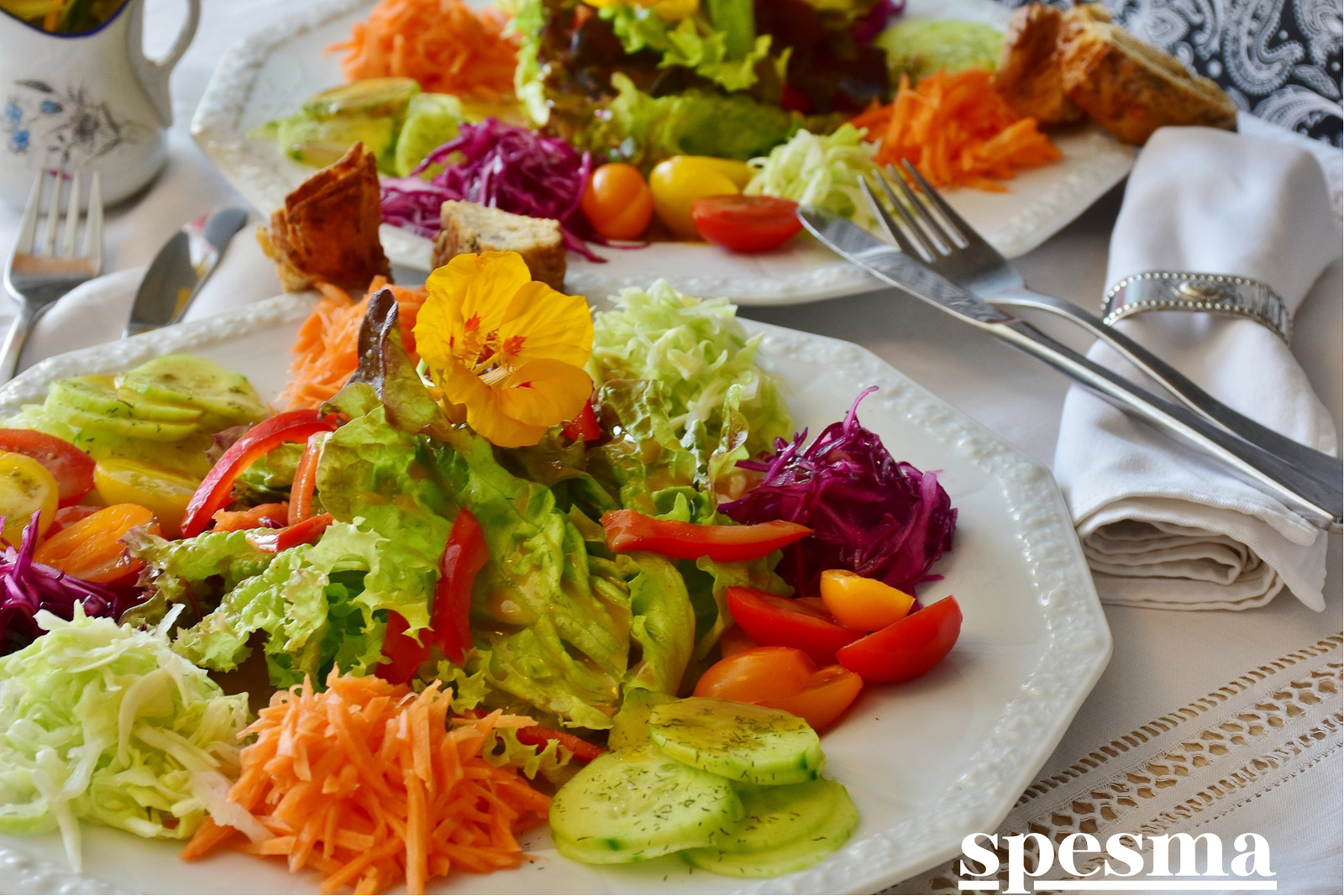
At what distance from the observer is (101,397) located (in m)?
2.30

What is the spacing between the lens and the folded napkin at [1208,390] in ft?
7.15

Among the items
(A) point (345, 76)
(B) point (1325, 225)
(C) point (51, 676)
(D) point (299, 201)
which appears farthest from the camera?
(A) point (345, 76)

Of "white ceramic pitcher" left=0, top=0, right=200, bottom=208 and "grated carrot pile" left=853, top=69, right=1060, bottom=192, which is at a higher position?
"white ceramic pitcher" left=0, top=0, right=200, bottom=208

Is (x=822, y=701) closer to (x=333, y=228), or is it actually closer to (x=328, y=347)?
(x=328, y=347)

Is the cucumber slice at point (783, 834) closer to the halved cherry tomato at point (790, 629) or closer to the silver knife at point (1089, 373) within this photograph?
the halved cherry tomato at point (790, 629)

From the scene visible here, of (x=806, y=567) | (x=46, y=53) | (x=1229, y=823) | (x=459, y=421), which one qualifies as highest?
(x=46, y=53)

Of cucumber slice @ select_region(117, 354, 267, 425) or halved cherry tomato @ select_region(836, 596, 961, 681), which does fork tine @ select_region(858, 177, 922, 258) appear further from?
cucumber slice @ select_region(117, 354, 267, 425)

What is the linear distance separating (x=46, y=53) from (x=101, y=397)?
4.75 feet

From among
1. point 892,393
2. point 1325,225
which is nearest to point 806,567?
point 892,393

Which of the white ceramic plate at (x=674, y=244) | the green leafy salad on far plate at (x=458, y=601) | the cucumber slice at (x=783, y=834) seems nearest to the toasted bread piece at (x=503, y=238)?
the white ceramic plate at (x=674, y=244)

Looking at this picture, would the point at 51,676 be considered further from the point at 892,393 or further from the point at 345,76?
the point at 345,76

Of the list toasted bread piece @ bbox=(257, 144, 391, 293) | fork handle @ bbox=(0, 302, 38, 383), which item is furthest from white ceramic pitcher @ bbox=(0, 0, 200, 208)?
toasted bread piece @ bbox=(257, 144, 391, 293)

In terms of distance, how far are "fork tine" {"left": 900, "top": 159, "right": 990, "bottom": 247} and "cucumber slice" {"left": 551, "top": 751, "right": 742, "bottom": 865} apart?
1853mm

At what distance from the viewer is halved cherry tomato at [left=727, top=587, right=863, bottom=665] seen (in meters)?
1.93
